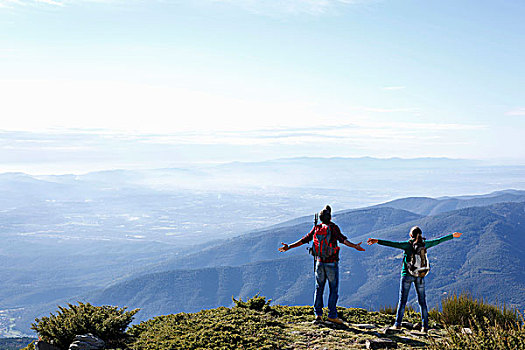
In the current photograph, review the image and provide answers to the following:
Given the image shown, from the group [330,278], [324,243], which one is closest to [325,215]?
[324,243]

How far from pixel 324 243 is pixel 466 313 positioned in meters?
5.03

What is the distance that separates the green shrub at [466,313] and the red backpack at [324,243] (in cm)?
411

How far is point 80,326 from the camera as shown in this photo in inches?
393

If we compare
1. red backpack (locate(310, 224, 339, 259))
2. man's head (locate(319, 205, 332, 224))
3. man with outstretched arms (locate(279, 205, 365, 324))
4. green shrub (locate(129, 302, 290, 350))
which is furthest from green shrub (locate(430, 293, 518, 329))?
green shrub (locate(129, 302, 290, 350))

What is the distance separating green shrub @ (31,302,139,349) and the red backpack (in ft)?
17.1

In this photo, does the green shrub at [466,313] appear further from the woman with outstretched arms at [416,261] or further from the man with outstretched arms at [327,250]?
the man with outstretched arms at [327,250]

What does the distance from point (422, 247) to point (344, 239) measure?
1.81 m

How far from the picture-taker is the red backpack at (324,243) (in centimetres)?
1010

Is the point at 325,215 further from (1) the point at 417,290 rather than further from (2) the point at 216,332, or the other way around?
(2) the point at 216,332

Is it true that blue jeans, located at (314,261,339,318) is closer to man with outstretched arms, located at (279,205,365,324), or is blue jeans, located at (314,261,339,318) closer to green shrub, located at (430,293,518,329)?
man with outstretched arms, located at (279,205,365,324)

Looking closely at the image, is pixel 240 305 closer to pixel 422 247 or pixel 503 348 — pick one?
pixel 422 247

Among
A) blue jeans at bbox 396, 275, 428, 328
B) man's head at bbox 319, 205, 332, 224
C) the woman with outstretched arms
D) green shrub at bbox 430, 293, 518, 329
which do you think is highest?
man's head at bbox 319, 205, 332, 224

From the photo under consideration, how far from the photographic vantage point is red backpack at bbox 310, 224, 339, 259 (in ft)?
33.1

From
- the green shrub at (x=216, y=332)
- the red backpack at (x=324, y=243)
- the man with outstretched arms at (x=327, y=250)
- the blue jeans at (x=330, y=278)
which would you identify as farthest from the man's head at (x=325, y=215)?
the green shrub at (x=216, y=332)
